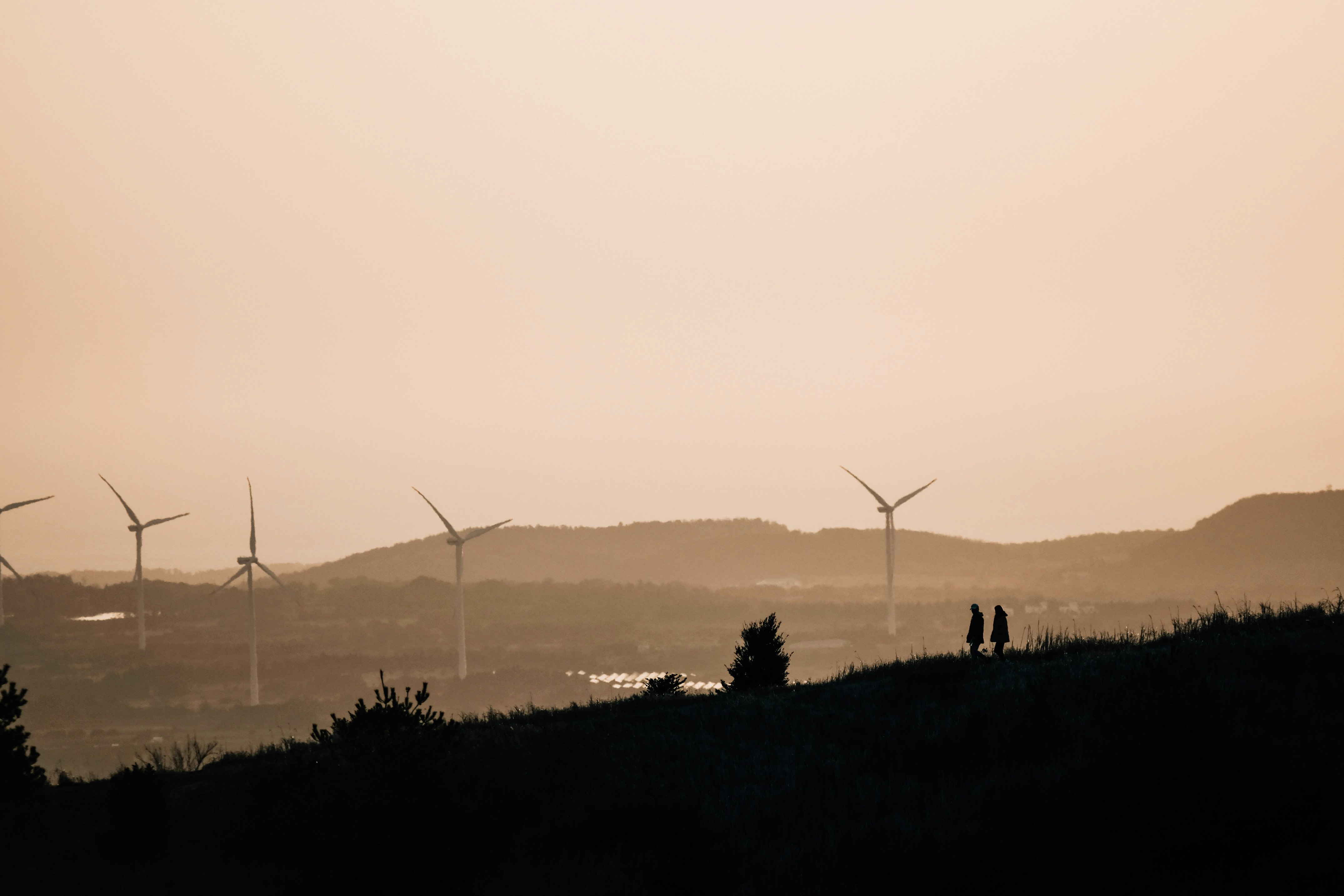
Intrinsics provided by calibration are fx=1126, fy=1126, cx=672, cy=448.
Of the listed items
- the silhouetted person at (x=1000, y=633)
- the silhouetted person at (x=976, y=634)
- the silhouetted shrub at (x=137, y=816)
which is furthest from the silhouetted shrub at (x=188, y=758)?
the silhouetted person at (x=1000, y=633)

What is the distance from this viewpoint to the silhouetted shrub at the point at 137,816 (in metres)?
19.4

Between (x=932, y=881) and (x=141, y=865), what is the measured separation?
12971 mm

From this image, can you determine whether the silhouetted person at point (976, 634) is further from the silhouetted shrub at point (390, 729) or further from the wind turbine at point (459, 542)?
the wind turbine at point (459, 542)

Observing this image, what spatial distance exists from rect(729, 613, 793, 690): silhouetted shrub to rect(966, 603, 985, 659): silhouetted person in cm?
546

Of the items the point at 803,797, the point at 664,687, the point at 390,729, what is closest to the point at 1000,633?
the point at 664,687

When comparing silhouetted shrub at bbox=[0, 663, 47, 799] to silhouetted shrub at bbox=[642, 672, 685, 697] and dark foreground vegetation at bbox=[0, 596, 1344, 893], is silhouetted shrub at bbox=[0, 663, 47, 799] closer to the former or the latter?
dark foreground vegetation at bbox=[0, 596, 1344, 893]

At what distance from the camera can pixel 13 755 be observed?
2212 cm

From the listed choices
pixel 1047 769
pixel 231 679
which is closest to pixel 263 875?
pixel 1047 769

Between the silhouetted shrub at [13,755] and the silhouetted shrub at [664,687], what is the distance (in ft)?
51.1

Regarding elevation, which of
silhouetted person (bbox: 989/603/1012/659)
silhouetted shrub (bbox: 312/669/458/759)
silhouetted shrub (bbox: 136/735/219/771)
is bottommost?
silhouetted shrub (bbox: 136/735/219/771)

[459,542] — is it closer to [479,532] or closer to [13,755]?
[479,532]

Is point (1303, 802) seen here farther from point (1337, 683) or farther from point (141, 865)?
point (141, 865)

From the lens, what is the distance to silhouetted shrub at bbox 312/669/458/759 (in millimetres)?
16047

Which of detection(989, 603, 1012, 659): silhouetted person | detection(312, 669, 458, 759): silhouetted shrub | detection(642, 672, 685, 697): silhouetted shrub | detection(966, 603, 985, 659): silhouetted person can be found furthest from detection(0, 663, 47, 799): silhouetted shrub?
detection(989, 603, 1012, 659): silhouetted person
